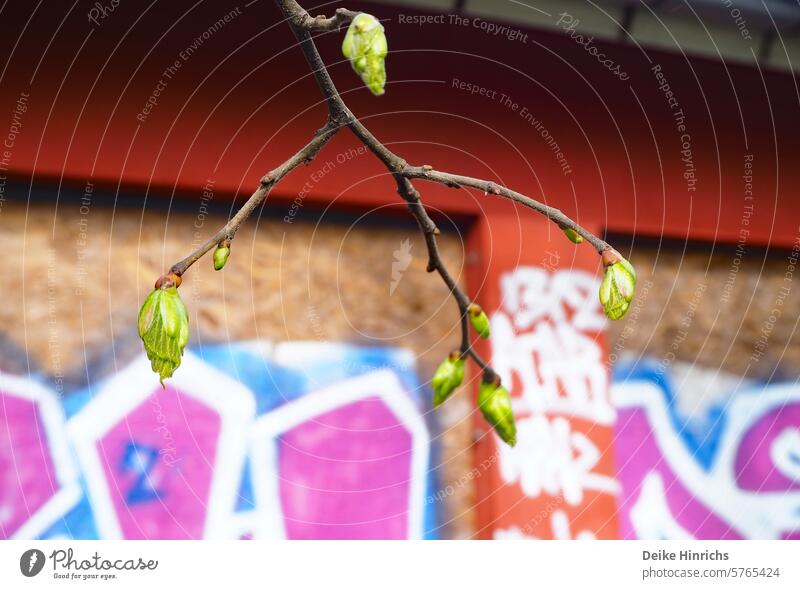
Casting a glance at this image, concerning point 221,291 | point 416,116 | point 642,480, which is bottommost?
point 642,480

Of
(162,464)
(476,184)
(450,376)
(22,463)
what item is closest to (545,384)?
(162,464)

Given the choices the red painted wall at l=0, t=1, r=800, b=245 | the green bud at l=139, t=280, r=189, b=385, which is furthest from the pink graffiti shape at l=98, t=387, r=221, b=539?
the green bud at l=139, t=280, r=189, b=385

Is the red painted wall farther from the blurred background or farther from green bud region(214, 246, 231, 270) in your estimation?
green bud region(214, 246, 231, 270)

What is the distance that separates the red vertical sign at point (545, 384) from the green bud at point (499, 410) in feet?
3.30

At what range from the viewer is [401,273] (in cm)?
152

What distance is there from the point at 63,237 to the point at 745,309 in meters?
1.32

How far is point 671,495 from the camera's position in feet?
5.26

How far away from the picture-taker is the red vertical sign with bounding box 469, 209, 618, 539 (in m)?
1.45

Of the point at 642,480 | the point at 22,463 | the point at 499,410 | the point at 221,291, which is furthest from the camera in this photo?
the point at 642,480

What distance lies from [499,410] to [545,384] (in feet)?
3.50

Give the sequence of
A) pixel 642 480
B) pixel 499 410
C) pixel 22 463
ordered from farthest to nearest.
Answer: pixel 642 480 → pixel 22 463 → pixel 499 410

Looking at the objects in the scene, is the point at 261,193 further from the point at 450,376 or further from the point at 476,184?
the point at 450,376

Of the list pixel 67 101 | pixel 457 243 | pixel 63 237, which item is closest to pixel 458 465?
pixel 457 243

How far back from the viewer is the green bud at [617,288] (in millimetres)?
380
